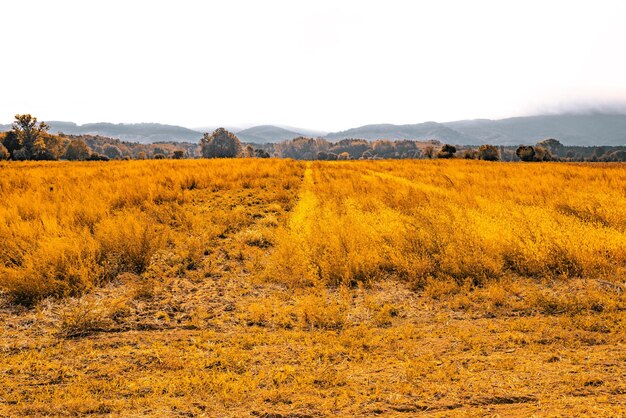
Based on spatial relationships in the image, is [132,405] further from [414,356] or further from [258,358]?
[414,356]

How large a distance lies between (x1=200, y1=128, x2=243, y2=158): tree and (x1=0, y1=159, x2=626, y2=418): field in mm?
134175

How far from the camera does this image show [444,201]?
10.9m

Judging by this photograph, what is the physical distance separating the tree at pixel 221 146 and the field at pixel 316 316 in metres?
134

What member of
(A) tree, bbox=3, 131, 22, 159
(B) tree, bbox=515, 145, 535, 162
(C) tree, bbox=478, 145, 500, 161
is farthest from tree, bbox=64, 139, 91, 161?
(B) tree, bbox=515, 145, 535, 162

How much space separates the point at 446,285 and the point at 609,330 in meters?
1.88

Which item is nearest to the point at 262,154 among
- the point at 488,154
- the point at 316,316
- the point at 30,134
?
the point at 30,134

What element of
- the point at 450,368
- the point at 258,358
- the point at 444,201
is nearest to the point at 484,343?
the point at 450,368

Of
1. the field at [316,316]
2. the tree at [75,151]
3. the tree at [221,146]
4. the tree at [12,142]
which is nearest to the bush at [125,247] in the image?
the field at [316,316]

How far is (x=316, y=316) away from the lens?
430cm

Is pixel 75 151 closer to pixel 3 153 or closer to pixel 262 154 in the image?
pixel 3 153

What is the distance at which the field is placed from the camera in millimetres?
2910

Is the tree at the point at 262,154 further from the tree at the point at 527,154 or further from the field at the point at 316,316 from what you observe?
the field at the point at 316,316

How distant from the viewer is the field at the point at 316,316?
2.91m

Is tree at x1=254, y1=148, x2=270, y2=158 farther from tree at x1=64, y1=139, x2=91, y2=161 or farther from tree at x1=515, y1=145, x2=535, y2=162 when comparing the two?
tree at x1=515, y1=145, x2=535, y2=162
